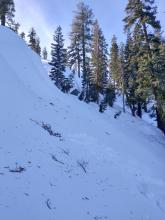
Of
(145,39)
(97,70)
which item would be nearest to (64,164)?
(145,39)

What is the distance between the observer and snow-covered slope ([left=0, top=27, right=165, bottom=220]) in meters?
11.4

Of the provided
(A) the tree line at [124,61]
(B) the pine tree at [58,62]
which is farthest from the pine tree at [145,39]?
(B) the pine tree at [58,62]

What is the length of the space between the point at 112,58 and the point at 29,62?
3367 cm

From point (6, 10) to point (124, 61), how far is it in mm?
18624

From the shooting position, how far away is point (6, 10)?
142ft

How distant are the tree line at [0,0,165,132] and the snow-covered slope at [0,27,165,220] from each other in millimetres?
6029

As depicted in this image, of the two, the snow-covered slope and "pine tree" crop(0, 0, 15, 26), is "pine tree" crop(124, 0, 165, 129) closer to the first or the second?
the snow-covered slope

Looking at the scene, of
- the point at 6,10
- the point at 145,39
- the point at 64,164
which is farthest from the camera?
the point at 6,10

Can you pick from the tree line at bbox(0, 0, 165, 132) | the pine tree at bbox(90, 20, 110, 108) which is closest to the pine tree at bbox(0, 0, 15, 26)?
the tree line at bbox(0, 0, 165, 132)

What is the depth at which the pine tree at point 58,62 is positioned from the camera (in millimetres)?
42969

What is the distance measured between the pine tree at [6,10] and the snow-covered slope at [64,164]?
803 inches

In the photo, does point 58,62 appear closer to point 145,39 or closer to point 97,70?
point 97,70

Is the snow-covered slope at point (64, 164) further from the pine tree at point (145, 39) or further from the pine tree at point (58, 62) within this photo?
the pine tree at point (58, 62)

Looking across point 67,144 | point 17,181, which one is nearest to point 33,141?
point 67,144
